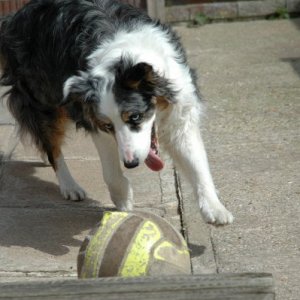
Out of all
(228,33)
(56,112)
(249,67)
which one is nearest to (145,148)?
(56,112)

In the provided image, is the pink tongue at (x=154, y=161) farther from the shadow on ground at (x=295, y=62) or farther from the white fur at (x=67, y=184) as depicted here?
the shadow on ground at (x=295, y=62)

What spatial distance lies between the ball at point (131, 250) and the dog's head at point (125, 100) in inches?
29.3

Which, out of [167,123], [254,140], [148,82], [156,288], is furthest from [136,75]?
[254,140]

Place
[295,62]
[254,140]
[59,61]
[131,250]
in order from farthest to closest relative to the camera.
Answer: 1. [295,62]
2. [254,140]
3. [59,61]
4. [131,250]

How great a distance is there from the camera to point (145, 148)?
4.65 metres

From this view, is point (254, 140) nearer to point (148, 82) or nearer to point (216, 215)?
point (216, 215)

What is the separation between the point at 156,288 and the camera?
10.3 feet

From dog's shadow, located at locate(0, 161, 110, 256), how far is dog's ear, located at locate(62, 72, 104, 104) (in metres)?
0.92

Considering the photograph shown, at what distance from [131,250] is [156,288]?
66 centimetres

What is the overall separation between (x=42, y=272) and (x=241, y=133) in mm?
2698

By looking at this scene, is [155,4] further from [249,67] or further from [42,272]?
[42,272]

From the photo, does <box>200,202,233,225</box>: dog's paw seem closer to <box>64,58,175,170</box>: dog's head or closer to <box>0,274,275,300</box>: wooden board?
<box>64,58,175,170</box>: dog's head

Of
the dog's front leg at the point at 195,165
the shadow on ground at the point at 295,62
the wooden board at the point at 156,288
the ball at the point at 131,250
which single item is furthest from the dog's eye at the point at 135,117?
the shadow on ground at the point at 295,62

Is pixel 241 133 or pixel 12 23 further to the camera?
pixel 241 133
